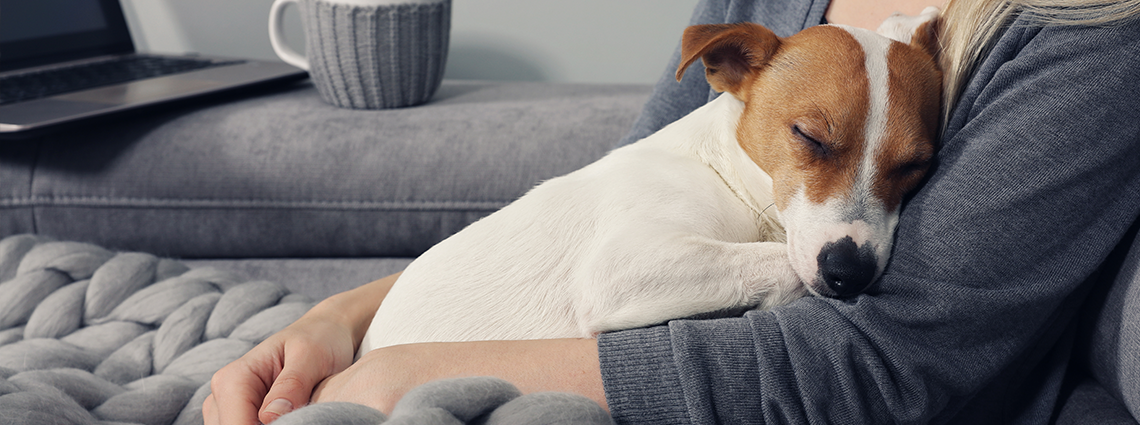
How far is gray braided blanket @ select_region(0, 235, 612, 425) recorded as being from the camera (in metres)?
0.81

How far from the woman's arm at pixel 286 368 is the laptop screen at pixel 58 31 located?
1.57 meters

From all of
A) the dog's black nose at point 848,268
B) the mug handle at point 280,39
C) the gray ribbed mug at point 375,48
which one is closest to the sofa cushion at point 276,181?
the gray ribbed mug at point 375,48

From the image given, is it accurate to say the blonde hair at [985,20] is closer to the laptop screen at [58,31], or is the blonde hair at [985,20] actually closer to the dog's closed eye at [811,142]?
the dog's closed eye at [811,142]

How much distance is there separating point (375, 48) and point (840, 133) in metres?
1.14

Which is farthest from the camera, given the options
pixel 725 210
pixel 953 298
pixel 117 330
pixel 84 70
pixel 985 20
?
pixel 84 70

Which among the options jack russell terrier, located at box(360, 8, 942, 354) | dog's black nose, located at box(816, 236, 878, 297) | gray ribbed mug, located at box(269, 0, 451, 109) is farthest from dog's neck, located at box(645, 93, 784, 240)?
gray ribbed mug, located at box(269, 0, 451, 109)

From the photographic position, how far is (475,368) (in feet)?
2.20

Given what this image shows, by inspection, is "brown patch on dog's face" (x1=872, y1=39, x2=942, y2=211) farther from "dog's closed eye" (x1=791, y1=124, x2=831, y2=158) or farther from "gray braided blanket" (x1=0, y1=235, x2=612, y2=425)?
"gray braided blanket" (x1=0, y1=235, x2=612, y2=425)

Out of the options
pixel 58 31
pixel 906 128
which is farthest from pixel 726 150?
pixel 58 31

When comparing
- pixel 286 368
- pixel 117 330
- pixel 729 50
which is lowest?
pixel 117 330

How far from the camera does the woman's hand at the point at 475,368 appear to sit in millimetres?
647

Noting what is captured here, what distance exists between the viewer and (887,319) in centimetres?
62

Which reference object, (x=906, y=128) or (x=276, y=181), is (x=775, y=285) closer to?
(x=906, y=128)

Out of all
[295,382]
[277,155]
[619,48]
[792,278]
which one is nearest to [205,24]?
[277,155]
